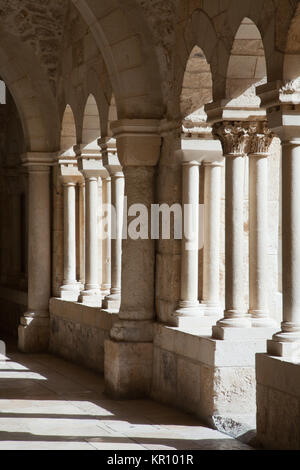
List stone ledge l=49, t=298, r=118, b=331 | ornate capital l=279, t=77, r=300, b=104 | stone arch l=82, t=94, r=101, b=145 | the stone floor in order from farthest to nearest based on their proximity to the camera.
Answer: stone arch l=82, t=94, r=101, b=145
stone ledge l=49, t=298, r=118, b=331
the stone floor
ornate capital l=279, t=77, r=300, b=104

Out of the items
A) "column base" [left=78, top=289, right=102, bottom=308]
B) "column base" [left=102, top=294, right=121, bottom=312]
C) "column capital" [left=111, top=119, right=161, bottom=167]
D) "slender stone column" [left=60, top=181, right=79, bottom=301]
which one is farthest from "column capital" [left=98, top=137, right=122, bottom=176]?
"slender stone column" [left=60, top=181, right=79, bottom=301]

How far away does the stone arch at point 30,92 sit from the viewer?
9.55 m

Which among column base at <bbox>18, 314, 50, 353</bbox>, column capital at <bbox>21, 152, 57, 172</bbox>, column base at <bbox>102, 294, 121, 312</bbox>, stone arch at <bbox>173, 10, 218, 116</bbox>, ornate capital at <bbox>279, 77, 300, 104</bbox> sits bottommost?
column base at <bbox>18, 314, 50, 353</bbox>

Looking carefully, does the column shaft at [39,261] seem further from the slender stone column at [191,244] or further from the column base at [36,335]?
the slender stone column at [191,244]

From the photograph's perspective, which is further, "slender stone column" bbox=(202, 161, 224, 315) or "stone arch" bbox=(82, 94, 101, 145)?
"stone arch" bbox=(82, 94, 101, 145)

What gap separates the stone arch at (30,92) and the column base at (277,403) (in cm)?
514

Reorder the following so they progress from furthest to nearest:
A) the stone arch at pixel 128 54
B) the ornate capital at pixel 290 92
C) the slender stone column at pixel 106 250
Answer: the slender stone column at pixel 106 250 → the stone arch at pixel 128 54 → the ornate capital at pixel 290 92

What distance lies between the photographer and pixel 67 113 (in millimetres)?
9727

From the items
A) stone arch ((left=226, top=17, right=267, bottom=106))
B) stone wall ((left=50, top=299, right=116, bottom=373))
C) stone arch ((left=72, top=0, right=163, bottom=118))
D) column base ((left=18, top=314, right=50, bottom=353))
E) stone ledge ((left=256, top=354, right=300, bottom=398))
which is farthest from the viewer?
column base ((left=18, top=314, right=50, bottom=353))

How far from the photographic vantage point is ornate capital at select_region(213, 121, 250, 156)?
6.16m

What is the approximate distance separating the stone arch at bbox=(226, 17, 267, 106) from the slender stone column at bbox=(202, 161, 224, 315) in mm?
1017

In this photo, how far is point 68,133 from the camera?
9820mm

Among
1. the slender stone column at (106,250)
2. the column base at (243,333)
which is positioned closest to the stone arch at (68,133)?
the slender stone column at (106,250)

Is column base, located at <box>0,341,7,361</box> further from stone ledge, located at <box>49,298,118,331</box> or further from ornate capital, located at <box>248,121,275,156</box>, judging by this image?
ornate capital, located at <box>248,121,275,156</box>
